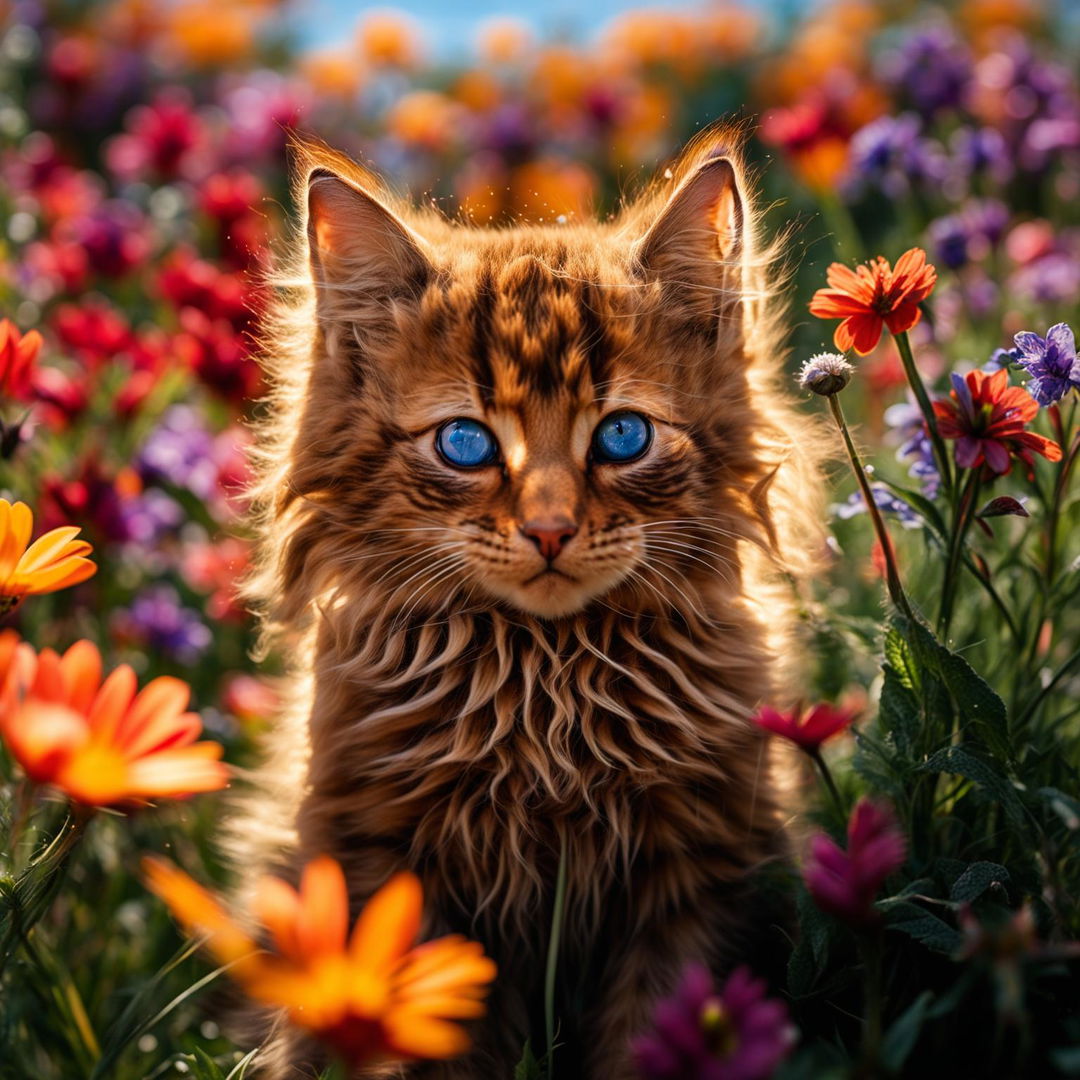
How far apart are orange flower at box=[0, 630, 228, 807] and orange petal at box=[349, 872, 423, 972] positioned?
0.18 metres

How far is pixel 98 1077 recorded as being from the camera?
4.12 feet

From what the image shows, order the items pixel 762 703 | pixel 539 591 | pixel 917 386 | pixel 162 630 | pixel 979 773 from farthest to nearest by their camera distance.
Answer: pixel 162 630 < pixel 762 703 < pixel 539 591 < pixel 917 386 < pixel 979 773

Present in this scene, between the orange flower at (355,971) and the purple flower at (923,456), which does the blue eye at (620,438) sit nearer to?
the purple flower at (923,456)

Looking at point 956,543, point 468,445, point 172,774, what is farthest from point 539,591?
point 172,774

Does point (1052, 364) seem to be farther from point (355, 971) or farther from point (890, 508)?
point (355, 971)

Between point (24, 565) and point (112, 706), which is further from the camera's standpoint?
point (24, 565)

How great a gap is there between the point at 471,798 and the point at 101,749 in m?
0.66

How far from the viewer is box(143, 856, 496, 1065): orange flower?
2.65 feet

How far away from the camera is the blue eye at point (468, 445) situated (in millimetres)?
1526

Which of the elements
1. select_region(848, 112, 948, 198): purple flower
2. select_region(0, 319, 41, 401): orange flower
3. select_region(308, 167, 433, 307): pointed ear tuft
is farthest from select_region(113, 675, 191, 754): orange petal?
select_region(848, 112, 948, 198): purple flower

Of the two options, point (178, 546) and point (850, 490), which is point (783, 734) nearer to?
point (850, 490)

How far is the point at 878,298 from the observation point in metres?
1.31

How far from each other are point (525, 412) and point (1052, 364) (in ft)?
2.22

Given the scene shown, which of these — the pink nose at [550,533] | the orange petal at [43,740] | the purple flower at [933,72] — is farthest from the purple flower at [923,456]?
the purple flower at [933,72]
